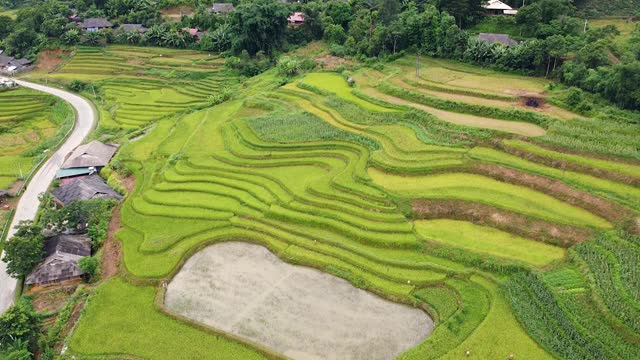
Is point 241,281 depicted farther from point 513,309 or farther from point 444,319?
Result: point 513,309

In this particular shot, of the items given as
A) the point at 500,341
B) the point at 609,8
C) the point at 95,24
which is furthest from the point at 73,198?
the point at 609,8

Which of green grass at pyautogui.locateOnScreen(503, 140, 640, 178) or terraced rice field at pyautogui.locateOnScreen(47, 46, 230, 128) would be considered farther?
terraced rice field at pyautogui.locateOnScreen(47, 46, 230, 128)

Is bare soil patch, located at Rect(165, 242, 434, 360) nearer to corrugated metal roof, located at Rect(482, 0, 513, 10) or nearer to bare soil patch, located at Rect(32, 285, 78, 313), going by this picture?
bare soil patch, located at Rect(32, 285, 78, 313)

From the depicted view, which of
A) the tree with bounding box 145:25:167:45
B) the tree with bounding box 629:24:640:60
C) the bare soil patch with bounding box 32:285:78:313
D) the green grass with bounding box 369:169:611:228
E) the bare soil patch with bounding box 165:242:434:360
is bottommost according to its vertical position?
the bare soil patch with bounding box 32:285:78:313

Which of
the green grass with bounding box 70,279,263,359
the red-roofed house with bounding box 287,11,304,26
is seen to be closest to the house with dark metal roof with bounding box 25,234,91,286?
the green grass with bounding box 70,279,263,359

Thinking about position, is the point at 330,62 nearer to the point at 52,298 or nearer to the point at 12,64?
the point at 52,298

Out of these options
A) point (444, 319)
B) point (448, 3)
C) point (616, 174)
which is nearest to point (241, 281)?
point (444, 319)

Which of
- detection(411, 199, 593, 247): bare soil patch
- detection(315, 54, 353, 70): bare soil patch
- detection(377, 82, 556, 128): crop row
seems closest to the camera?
detection(411, 199, 593, 247): bare soil patch
